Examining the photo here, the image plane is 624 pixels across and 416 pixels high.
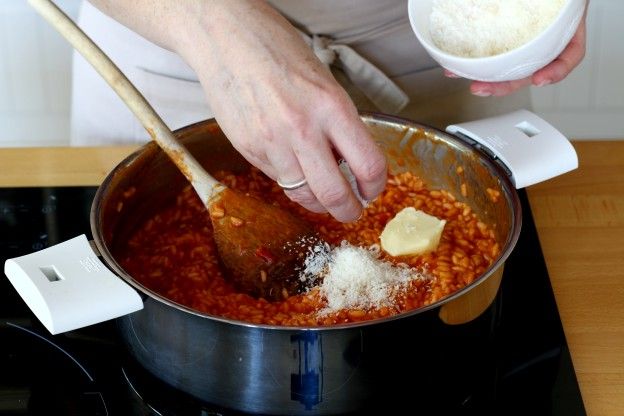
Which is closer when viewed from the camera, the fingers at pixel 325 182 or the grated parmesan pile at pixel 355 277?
the fingers at pixel 325 182

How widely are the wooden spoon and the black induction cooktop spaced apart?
20 cm

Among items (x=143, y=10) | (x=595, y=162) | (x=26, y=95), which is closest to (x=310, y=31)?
(x=143, y=10)

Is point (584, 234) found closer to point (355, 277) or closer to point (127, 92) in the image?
point (355, 277)

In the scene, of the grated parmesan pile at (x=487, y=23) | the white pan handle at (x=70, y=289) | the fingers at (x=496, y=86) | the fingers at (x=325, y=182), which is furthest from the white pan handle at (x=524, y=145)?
the white pan handle at (x=70, y=289)

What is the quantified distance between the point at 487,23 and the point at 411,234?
322 mm

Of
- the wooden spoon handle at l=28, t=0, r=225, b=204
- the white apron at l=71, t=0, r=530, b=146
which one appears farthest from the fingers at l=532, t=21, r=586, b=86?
the wooden spoon handle at l=28, t=0, r=225, b=204

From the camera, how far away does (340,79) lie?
5.17ft

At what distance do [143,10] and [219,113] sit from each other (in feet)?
0.66

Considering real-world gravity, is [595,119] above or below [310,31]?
below

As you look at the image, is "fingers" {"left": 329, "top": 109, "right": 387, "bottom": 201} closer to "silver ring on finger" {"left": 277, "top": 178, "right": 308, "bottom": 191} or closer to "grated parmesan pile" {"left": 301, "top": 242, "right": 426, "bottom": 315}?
"silver ring on finger" {"left": 277, "top": 178, "right": 308, "bottom": 191}

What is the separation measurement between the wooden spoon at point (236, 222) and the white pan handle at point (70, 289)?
24 centimetres

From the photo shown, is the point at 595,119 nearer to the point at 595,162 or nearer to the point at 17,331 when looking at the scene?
the point at 595,162

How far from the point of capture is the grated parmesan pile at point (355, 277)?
1.14 metres

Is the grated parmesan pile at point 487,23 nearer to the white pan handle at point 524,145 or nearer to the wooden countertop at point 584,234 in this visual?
the white pan handle at point 524,145
